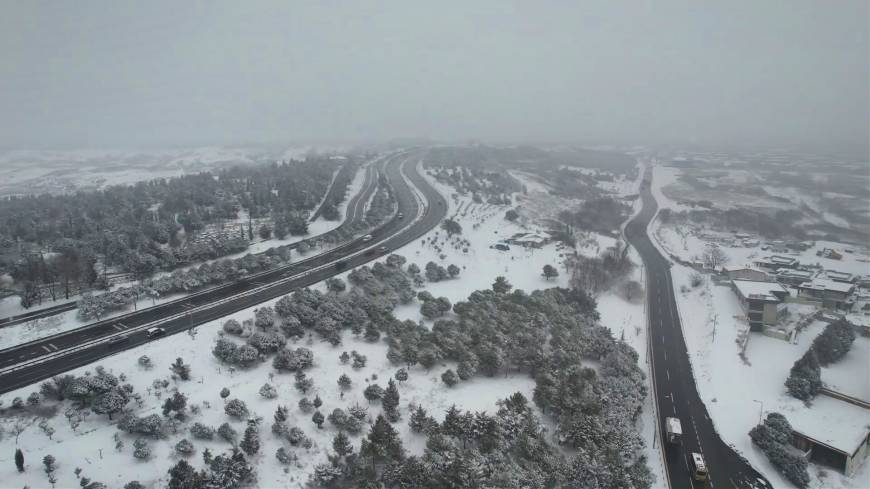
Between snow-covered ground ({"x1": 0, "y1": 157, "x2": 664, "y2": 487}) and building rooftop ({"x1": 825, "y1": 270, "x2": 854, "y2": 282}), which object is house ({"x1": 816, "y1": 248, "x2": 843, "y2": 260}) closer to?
building rooftop ({"x1": 825, "y1": 270, "x2": 854, "y2": 282})

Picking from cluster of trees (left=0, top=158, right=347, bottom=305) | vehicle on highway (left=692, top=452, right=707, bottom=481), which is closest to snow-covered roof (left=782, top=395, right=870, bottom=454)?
vehicle on highway (left=692, top=452, right=707, bottom=481)

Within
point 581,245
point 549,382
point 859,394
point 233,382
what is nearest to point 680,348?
point 859,394

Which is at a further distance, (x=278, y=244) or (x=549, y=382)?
(x=278, y=244)

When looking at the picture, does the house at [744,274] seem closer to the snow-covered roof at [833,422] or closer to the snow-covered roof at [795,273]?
the snow-covered roof at [795,273]

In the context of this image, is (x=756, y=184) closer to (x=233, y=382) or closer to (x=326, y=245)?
(x=326, y=245)

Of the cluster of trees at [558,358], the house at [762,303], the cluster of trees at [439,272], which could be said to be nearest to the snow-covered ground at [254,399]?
the cluster of trees at [558,358]

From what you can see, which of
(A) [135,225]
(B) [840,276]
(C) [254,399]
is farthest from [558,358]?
(A) [135,225]
